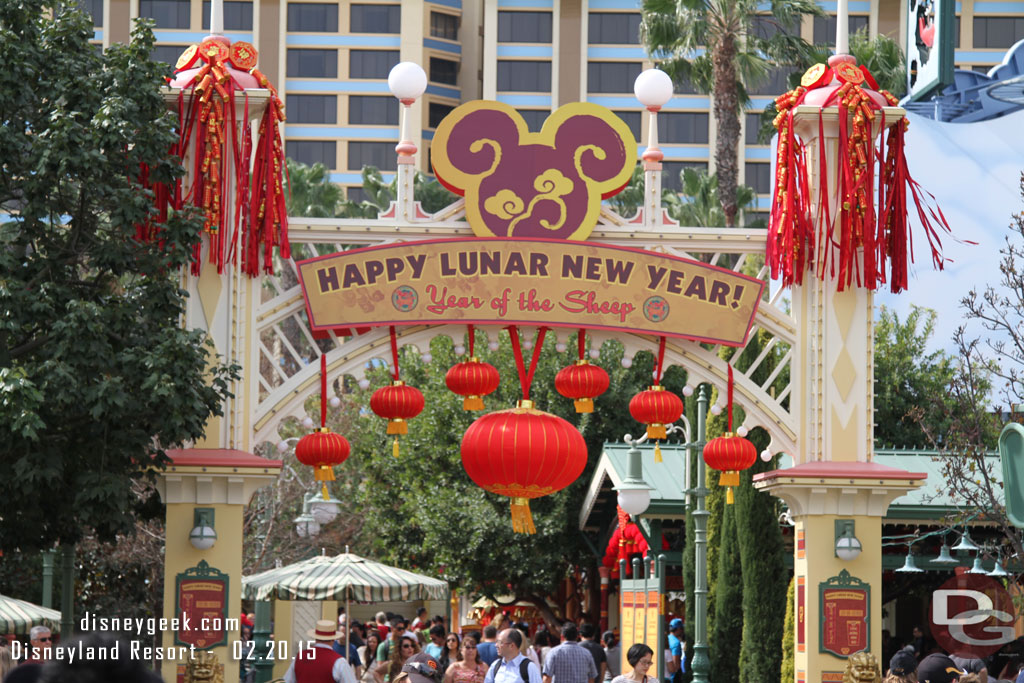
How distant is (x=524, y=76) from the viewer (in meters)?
63.9

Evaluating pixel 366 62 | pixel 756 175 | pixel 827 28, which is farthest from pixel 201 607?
pixel 827 28

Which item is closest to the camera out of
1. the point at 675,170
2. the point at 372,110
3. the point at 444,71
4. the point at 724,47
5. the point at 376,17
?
the point at 724,47

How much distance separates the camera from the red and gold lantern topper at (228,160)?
14.9m

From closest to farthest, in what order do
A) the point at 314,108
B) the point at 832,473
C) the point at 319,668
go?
1. the point at 319,668
2. the point at 832,473
3. the point at 314,108

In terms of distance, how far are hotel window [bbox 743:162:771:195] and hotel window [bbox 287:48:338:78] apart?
731 inches

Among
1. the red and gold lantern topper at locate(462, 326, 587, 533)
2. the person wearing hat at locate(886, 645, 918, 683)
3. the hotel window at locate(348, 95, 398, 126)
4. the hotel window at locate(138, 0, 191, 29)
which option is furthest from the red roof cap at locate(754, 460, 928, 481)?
the hotel window at locate(138, 0, 191, 29)

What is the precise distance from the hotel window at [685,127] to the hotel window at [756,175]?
2.40 metres

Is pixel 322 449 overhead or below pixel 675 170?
below

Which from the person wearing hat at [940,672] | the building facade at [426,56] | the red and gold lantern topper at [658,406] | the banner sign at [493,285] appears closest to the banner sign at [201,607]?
the banner sign at [493,285]

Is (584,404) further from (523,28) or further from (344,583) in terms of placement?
(523,28)

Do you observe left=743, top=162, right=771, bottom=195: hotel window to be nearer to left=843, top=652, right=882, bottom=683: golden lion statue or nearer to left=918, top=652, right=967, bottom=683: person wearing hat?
left=843, top=652, right=882, bottom=683: golden lion statue

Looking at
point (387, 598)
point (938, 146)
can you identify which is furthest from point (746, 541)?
point (938, 146)

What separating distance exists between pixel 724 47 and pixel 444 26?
141ft

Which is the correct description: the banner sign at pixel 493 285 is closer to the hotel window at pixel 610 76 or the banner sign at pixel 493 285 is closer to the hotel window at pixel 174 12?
the hotel window at pixel 610 76
